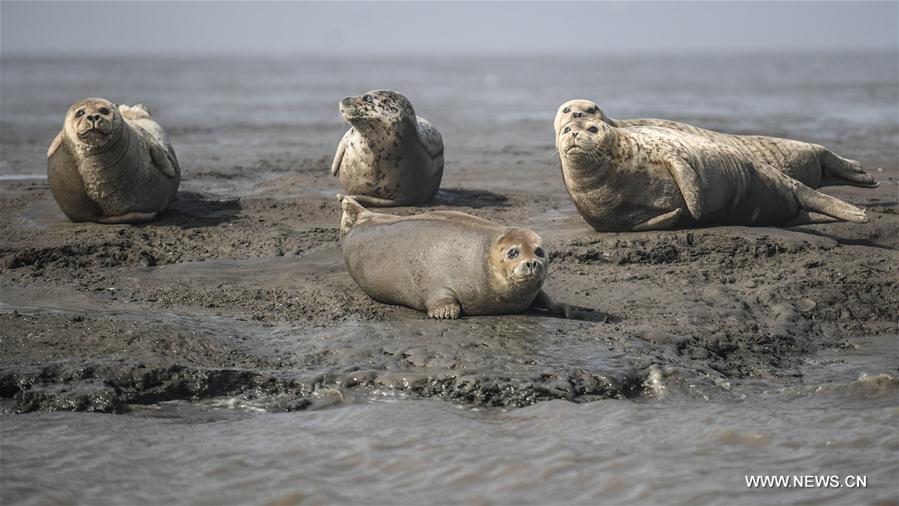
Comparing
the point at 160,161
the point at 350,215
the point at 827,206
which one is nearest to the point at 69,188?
the point at 160,161

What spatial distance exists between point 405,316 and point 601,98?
84.6 feet

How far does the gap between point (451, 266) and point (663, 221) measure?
8.35 feet

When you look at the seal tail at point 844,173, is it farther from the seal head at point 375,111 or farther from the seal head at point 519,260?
the seal head at point 519,260

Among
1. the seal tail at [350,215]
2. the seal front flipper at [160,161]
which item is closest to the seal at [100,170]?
the seal front flipper at [160,161]

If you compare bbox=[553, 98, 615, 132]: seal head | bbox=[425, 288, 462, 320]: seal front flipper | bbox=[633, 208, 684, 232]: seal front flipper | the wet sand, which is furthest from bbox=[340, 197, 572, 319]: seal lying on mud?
bbox=[553, 98, 615, 132]: seal head

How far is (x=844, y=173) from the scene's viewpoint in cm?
955

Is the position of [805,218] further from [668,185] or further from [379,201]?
[379,201]

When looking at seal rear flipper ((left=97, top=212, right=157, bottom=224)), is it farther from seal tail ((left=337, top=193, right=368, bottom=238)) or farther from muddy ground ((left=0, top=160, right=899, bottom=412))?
seal tail ((left=337, top=193, right=368, bottom=238))

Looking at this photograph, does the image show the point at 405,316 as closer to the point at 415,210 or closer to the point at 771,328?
the point at 771,328

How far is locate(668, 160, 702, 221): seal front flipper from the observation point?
27.7ft

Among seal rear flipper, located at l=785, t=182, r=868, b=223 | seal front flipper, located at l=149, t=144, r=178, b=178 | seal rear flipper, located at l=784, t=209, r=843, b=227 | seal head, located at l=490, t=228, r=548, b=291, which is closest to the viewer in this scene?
seal head, located at l=490, t=228, r=548, b=291

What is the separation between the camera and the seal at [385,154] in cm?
1046

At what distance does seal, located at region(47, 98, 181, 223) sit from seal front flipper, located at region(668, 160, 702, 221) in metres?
4.47

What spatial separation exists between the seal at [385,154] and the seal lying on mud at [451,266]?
338 centimetres
